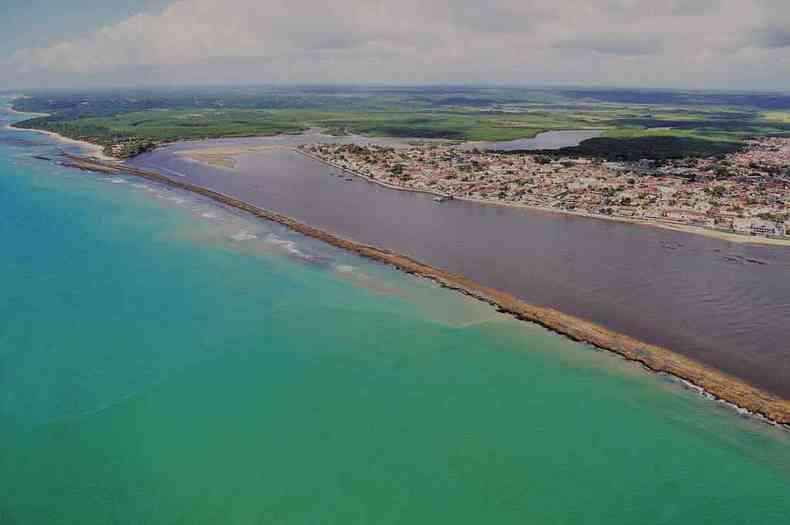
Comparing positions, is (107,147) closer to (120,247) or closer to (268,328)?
(120,247)

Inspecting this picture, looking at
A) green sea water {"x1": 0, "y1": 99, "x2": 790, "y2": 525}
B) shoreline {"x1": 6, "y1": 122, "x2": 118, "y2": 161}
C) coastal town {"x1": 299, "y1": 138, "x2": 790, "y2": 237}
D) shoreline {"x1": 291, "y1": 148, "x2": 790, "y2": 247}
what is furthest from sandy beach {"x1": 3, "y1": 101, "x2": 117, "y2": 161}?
green sea water {"x1": 0, "y1": 99, "x2": 790, "y2": 525}

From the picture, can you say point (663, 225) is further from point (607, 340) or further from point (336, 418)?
point (336, 418)

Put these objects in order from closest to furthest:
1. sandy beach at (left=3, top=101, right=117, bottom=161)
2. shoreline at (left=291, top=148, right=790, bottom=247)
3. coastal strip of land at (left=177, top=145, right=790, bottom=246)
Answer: shoreline at (left=291, top=148, right=790, bottom=247) → coastal strip of land at (left=177, top=145, right=790, bottom=246) → sandy beach at (left=3, top=101, right=117, bottom=161)

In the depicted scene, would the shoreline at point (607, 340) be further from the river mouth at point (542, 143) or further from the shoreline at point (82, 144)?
the river mouth at point (542, 143)

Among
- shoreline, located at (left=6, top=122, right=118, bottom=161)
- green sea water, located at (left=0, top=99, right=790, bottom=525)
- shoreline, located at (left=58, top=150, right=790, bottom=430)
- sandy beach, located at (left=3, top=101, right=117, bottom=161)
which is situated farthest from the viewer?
sandy beach, located at (left=3, top=101, right=117, bottom=161)

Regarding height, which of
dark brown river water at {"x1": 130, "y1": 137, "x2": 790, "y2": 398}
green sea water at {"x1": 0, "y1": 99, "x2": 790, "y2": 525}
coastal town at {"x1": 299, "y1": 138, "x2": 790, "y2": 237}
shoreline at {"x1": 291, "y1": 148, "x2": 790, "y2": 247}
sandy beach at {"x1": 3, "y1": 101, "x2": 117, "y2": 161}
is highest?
sandy beach at {"x1": 3, "y1": 101, "x2": 117, "y2": 161}

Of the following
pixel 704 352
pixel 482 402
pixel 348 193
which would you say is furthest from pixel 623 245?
pixel 348 193

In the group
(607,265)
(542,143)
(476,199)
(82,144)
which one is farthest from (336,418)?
(82,144)

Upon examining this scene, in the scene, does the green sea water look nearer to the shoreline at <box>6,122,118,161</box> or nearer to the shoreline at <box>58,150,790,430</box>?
the shoreline at <box>58,150,790,430</box>
